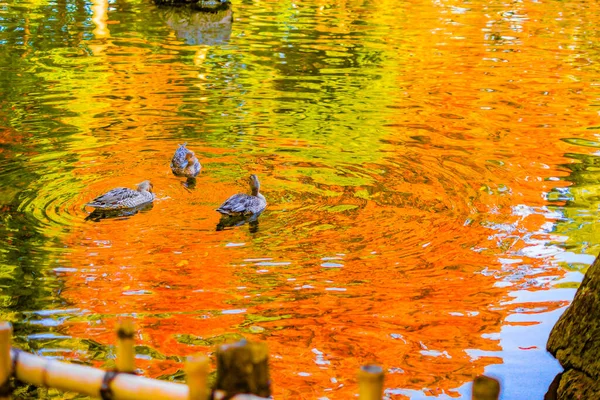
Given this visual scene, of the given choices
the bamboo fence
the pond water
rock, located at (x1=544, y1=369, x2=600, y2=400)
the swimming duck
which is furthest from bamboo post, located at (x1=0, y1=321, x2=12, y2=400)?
the swimming duck

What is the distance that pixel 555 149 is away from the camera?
13.4 meters

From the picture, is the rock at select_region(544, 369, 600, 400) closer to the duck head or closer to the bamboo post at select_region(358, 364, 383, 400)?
the bamboo post at select_region(358, 364, 383, 400)

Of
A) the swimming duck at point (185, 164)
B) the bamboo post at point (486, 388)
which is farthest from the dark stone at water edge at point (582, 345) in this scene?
the swimming duck at point (185, 164)

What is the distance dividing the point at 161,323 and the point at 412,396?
7.49ft

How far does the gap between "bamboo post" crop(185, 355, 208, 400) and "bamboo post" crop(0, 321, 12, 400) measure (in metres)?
0.90

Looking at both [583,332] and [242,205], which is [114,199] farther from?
[583,332]

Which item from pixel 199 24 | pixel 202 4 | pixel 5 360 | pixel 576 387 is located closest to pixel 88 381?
pixel 5 360

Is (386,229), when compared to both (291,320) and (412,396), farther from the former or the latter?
(412,396)

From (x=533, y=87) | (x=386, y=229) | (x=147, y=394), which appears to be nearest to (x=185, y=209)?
(x=386, y=229)

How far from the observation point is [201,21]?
26.8 metres

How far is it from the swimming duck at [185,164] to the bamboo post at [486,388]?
8.32 metres

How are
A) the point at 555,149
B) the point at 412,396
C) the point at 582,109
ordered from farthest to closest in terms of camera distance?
the point at 582,109 < the point at 555,149 < the point at 412,396

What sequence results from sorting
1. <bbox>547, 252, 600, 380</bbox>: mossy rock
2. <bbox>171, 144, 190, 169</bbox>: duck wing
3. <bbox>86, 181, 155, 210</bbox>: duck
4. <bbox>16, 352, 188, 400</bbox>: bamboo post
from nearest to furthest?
1. <bbox>16, 352, 188, 400</bbox>: bamboo post
2. <bbox>547, 252, 600, 380</bbox>: mossy rock
3. <bbox>86, 181, 155, 210</bbox>: duck
4. <bbox>171, 144, 190, 169</bbox>: duck wing

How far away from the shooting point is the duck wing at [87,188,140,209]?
10.4 metres
